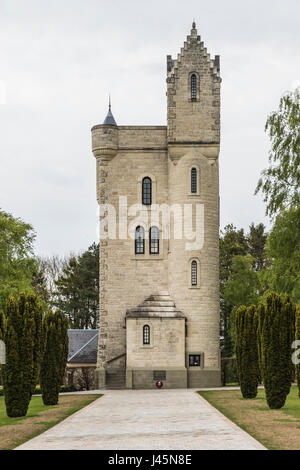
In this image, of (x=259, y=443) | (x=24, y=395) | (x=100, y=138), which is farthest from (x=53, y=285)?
(x=259, y=443)

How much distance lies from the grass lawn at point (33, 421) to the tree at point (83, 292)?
38.0m

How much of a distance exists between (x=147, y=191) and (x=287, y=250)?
36.1ft

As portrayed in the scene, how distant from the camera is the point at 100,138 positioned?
4147 cm

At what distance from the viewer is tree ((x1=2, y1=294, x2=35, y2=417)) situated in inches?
866

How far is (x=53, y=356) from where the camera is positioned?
2677 cm

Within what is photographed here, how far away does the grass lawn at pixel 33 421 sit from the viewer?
1681 centimetres

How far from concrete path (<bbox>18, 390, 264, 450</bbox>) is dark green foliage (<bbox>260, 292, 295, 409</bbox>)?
7.43 ft

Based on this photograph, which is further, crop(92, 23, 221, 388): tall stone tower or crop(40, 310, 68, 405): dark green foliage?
crop(92, 23, 221, 388): tall stone tower

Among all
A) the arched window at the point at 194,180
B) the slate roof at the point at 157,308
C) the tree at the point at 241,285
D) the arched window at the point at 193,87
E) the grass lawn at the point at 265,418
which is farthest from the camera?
the tree at the point at 241,285

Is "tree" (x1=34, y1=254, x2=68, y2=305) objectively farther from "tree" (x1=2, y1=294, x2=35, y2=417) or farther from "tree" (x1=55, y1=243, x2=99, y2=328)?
"tree" (x1=2, y1=294, x2=35, y2=417)

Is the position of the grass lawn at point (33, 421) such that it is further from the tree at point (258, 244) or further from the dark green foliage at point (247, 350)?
the tree at point (258, 244)

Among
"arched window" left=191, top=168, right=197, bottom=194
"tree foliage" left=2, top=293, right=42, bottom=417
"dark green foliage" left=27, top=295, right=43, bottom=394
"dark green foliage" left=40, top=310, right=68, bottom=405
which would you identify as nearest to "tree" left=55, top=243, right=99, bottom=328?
"arched window" left=191, top=168, right=197, bottom=194

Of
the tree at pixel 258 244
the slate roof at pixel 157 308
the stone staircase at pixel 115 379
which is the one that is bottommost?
the stone staircase at pixel 115 379

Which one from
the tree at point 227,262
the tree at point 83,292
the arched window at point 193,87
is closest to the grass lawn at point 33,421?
the arched window at point 193,87
